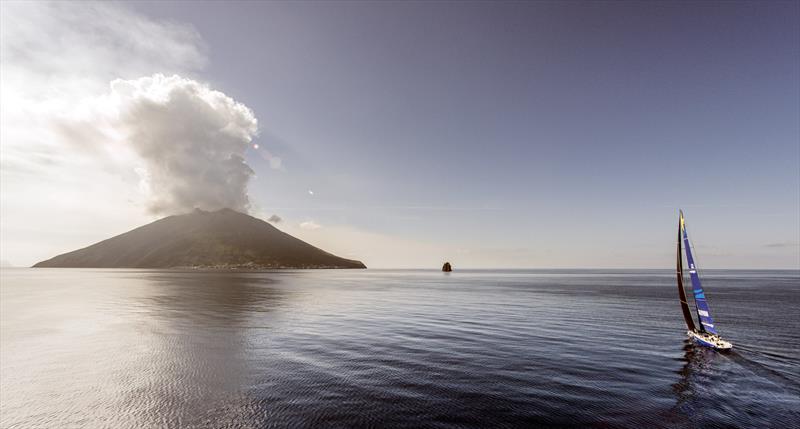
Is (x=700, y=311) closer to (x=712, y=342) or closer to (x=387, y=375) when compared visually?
(x=712, y=342)

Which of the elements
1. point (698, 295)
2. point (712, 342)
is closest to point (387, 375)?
point (712, 342)

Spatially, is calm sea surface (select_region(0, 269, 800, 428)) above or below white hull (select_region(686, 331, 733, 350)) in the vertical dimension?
below

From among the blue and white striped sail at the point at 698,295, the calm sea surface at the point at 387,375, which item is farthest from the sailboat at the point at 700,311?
the calm sea surface at the point at 387,375

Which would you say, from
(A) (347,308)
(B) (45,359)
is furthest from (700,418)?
(A) (347,308)

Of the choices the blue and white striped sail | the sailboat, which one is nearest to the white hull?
the sailboat

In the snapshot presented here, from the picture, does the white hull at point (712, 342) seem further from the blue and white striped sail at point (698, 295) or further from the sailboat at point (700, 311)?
the blue and white striped sail at point (698, 295)

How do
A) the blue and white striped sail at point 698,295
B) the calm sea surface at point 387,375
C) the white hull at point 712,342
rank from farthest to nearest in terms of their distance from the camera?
the blue and white striped sail at point 698,295, the white hull at point 712,342, the calm sea surface at point 387,375

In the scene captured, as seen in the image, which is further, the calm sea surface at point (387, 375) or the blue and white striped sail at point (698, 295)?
the blue and white striped sail at point (698, 295)

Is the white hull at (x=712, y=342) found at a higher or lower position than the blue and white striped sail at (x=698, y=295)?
lower

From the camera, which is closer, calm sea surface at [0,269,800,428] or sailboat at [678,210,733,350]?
calm sea surface at [0,269,800,428]

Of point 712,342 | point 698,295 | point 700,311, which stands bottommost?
point 712,342

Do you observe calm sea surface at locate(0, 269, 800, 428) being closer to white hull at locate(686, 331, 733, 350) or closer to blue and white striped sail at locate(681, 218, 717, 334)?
white hull at locate(686, 331, 733, 350)

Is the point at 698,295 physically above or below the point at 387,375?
above

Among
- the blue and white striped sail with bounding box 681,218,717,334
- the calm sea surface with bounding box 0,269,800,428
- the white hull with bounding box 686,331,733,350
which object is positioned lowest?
the calm sea surface with bounding box 0,269,800,428
